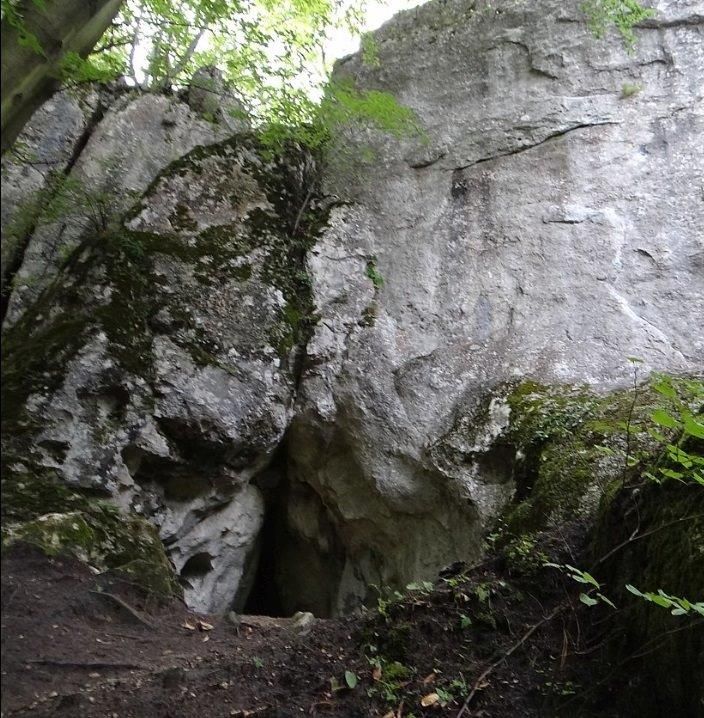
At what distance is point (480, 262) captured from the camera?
7.43 meters

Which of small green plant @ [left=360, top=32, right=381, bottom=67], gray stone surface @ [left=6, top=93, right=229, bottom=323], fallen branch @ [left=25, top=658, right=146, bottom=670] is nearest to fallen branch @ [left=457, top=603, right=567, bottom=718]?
fallen branch @ [left=25, top=658, right=146, bottom=670]

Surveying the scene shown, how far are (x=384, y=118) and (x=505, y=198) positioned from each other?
6.00 feet

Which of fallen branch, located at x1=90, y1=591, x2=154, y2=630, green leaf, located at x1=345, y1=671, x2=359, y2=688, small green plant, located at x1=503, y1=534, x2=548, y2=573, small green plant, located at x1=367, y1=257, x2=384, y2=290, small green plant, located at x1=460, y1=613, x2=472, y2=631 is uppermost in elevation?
small green plant, located at x1=367, y1=257, x2=384, y2=290

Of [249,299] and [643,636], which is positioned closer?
[643,636]

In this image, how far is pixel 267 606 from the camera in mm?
8719

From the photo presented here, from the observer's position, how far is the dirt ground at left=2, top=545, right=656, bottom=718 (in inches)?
134

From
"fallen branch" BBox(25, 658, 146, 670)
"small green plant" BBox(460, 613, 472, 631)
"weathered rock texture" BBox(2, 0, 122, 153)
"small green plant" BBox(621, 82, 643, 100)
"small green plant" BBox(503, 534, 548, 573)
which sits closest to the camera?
"weathered rock texture" BBox(2, 0, 122, 153)

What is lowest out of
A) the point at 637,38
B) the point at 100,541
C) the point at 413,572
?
the point at 100,541

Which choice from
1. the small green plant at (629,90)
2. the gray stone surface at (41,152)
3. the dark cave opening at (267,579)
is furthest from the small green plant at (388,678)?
the small green plant at (629,90)

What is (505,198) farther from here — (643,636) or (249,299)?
(643,636)

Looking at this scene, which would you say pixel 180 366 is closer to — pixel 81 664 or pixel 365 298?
pixel 365 298

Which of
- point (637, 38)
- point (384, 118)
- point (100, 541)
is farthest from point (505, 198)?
point (100, 541)

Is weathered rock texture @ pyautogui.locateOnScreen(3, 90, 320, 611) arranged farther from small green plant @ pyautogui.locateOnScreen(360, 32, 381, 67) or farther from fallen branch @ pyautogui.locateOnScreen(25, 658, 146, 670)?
small green plant @ pyautogui.locateOnScreen(360, 32, 381, 67)

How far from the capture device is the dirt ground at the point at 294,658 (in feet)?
11.1
